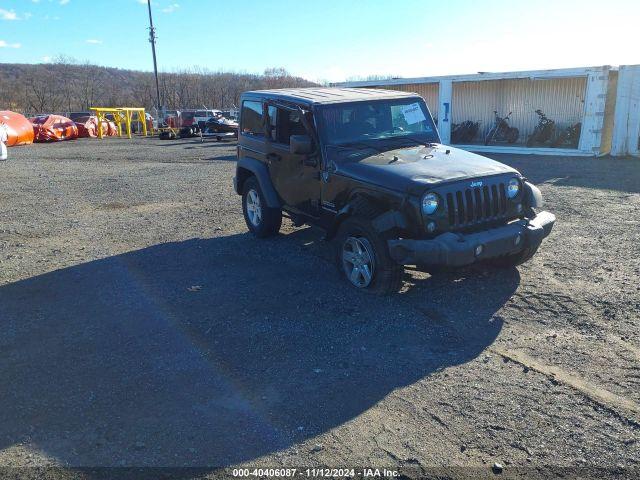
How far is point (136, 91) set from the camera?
268 feet

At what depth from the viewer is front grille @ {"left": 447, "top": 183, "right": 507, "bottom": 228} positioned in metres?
5.30

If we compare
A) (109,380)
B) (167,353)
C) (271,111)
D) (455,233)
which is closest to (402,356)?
(455,233)

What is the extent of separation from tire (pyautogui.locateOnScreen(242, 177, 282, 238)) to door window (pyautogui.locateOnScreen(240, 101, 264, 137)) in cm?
70

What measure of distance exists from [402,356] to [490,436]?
46.0 inches

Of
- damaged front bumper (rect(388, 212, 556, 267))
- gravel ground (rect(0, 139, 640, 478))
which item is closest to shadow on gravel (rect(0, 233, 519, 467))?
gravel ground (rect(0, 139, 640, 478))

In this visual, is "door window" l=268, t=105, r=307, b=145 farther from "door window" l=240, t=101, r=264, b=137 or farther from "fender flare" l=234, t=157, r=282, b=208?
"fender flare" l=234, t=157, r=282, b=208

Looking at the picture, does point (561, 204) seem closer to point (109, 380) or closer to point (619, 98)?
point (109, 380)

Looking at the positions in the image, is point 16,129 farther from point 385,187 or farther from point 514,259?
point 514,259

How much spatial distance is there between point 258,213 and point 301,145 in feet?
6.93

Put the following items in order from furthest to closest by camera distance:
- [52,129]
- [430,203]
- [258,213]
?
[52,129] < [258,213] < [430,203]

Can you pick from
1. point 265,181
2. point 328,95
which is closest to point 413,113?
point 328,95

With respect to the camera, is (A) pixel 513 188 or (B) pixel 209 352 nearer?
(B) pixel 209 352

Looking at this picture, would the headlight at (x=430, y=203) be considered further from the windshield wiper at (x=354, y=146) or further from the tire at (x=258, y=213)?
the tire at (x=258, y=213)

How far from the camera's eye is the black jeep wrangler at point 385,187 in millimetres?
5215
